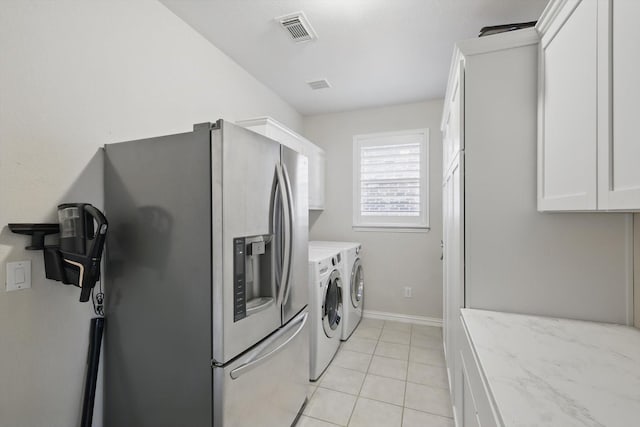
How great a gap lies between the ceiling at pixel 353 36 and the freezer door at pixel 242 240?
106 cm

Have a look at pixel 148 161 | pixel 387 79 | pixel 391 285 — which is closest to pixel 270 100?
pixel 387 79

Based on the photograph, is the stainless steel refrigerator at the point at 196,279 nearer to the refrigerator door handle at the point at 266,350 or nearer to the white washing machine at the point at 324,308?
the refrigerator door handle at the point at 266,350

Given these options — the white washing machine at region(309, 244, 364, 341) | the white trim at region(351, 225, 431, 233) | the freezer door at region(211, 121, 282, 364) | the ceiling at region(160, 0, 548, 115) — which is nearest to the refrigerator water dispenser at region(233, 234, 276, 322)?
the freezer door at region(211, 121, 282, 364)

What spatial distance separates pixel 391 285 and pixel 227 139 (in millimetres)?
2989

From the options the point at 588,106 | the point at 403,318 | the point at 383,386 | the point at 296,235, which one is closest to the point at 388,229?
the point at 403,318

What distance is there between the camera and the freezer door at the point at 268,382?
121cm

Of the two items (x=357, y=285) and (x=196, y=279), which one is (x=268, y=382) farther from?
(x=357, y=285)

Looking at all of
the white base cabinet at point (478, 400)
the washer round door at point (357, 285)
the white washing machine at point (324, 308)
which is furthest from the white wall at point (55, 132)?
the washer round door at point (357, 285)

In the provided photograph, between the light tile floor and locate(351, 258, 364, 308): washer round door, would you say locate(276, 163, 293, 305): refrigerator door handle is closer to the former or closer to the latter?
the light tile floor

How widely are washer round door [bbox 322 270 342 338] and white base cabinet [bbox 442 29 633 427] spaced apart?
121 cm

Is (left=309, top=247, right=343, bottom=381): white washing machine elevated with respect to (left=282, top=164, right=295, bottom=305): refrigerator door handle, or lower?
lower

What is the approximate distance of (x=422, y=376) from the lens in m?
2.37

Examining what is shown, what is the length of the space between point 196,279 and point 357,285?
93.6 inches

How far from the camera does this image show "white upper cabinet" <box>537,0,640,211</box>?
783 mm
